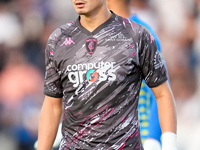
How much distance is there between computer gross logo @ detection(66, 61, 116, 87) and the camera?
10.4 feet

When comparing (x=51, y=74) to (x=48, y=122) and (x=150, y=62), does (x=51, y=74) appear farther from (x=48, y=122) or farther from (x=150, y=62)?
(x=150, y=62)

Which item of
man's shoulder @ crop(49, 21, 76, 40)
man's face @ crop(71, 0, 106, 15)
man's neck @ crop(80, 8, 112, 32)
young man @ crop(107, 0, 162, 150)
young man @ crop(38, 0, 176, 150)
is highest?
man's face @ crop(71, 0, 106, 15)

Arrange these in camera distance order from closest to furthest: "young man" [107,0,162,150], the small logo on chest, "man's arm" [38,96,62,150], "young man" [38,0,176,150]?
"young man" [38,0,176,150]
the small logo on chest
"man's arm" [38,96,62,150]
"young man" [107,0,162,150]

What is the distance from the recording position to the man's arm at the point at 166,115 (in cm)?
320

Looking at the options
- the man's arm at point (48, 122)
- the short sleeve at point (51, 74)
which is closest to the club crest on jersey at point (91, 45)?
the short sleeve at point (51, 74)

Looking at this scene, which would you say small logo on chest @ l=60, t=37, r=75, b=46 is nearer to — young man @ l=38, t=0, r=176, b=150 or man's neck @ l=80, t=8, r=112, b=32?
young man @ l=38, t=0, r=176, b=150

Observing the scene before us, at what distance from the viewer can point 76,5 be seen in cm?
319

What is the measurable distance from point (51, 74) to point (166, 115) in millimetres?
822

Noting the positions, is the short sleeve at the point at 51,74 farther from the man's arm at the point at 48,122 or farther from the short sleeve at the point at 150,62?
the short sleeve at the point at 150,62

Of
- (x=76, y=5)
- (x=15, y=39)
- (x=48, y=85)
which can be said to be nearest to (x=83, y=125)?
(x=48, y=85)

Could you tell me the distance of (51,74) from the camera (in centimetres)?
334

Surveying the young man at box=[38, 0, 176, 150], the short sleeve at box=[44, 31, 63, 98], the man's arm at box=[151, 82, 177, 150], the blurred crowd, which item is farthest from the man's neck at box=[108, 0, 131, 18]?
the blurred crowd

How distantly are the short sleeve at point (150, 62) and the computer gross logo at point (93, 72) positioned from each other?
214mm

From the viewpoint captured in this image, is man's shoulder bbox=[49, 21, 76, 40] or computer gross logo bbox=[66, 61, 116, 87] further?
man's shoulder bbox=[49, 21, 76, 40]
